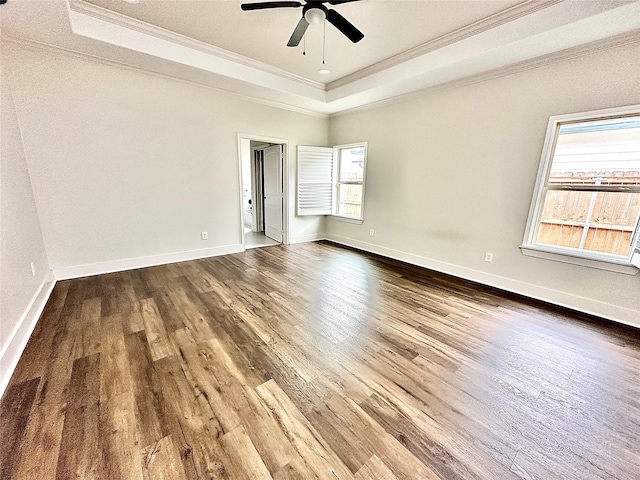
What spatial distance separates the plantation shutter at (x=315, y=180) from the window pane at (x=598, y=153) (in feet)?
12.2

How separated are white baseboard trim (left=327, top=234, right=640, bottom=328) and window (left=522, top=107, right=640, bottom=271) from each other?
413 millimetres

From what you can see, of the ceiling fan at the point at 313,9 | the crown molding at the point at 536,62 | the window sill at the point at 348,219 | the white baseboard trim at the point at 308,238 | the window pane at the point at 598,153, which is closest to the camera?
the ceiling fan at the point at 313,9

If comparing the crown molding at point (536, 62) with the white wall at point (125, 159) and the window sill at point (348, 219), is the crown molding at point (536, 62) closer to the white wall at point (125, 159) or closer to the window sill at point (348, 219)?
the window sill at point (348, 219)

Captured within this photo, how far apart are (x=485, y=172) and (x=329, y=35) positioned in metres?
2.56

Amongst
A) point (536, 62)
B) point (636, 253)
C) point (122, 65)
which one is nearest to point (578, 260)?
point (636, 253)

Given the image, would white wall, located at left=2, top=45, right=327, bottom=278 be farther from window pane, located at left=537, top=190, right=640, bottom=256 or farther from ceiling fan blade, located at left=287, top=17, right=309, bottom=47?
window pane, located at left=537, top=190, right=640, bottom=256

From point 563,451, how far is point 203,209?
466 centimetres

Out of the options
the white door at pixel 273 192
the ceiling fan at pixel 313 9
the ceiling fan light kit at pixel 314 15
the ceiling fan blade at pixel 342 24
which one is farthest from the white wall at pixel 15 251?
the white door at pixel 273 192

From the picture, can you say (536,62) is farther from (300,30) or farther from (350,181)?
(350,181)

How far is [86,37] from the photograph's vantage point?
2.66 meters

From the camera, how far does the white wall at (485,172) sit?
2.60 m

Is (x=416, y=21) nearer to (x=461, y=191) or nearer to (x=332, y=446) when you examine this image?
(x=461, y=191)

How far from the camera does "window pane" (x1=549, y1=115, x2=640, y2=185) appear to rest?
2.51 metres

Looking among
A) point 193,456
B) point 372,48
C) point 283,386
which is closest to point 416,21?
point 372,48
